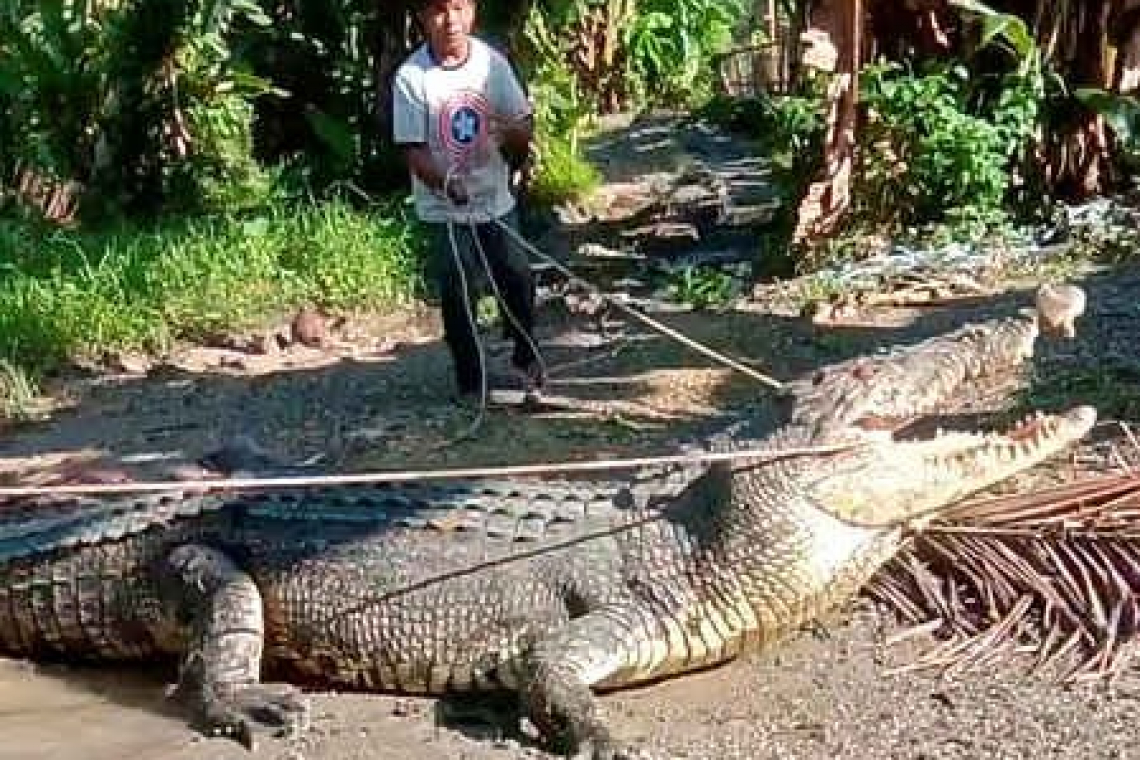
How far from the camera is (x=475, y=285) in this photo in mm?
7281

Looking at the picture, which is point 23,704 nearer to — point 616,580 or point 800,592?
point 616,580

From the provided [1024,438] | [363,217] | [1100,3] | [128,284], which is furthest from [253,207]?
[1024,438]

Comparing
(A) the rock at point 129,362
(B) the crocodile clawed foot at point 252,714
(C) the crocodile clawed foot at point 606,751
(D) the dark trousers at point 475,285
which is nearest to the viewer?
(C) the crocodile clawed foot at point 606,751

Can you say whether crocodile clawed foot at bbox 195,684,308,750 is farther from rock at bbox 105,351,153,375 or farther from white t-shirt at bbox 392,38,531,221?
rock at bbox 105,351,153,375

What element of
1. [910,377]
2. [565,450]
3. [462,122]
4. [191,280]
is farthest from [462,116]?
[191,280]

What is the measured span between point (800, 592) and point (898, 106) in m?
4.40

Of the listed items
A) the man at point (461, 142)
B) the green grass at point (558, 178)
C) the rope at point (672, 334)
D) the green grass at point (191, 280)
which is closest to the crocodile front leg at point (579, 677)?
the rope at point (672, 334)

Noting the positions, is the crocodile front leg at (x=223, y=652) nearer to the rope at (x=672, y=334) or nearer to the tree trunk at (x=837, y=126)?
the rope at (x=672, y=334)

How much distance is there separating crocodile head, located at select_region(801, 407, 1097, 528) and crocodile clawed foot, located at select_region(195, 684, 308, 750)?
1291 mm

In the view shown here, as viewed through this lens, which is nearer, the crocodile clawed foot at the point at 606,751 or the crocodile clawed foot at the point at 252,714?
the crocodile clawed foot at the point at 606,751

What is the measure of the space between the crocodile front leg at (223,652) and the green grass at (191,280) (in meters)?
3.60

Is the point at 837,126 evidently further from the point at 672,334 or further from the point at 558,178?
the point at 672,334

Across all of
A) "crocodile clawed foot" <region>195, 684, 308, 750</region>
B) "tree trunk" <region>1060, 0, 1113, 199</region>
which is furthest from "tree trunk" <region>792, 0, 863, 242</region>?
"crocodile clawed foot" <region>195, 684, 308, 750</region>

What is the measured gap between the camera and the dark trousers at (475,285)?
23.3 feet
